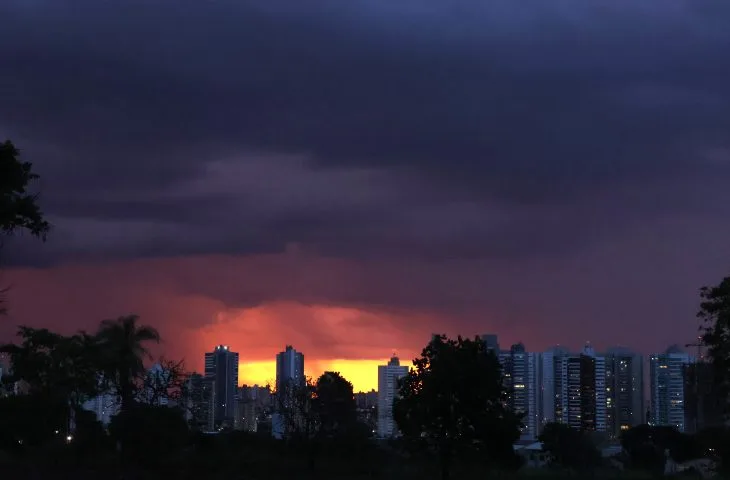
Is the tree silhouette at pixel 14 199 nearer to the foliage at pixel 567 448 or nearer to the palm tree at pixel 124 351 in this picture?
the palm tree at pixel 124 351

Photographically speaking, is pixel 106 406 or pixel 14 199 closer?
pixel 14 199

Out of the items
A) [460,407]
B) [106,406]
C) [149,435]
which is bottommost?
[149,435]

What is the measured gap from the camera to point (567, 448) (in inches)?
3959

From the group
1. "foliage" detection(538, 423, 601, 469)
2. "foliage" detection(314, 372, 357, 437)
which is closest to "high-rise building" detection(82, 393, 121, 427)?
"foliage" detection(314, 372, 357, 437)

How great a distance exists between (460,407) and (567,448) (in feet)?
162

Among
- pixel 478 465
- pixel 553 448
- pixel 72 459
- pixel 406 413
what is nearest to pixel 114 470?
pixel 72 459

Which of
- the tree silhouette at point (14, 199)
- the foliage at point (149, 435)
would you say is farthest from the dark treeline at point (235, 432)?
the tree silhouette at point (14, 199)

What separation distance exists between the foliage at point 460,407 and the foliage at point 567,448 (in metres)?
45.3

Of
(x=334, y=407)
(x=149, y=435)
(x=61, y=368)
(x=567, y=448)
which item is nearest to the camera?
(x=149, y=435)

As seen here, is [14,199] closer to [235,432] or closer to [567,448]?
[235,432]

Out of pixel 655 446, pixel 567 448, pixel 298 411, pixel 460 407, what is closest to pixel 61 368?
pixel 298 411

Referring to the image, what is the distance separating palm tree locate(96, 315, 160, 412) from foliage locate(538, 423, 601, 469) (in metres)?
46.9

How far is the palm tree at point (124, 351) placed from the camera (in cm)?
6825

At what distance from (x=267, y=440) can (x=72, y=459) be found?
74.7 feet
